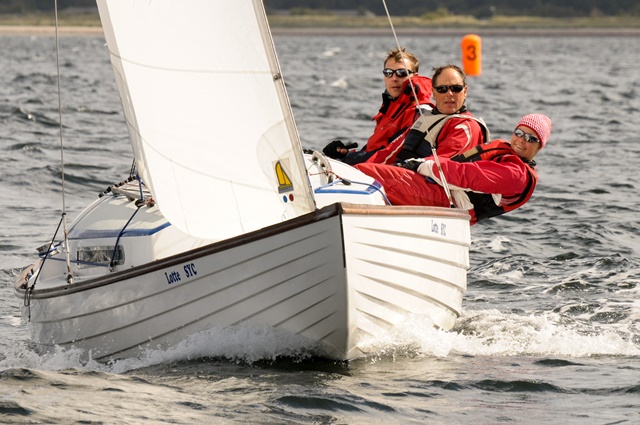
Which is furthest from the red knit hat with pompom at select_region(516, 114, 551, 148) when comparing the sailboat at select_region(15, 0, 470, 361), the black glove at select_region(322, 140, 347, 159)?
the black glove at select_region(322, 140, 347, 159)

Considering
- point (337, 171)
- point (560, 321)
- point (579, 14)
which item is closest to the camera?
point (337, 171)

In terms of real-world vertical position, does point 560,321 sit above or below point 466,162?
below

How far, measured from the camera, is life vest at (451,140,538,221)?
7.70 metres

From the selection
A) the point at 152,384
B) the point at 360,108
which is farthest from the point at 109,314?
the point at 360,108

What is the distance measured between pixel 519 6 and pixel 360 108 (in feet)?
326

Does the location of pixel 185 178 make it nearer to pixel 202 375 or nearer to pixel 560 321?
pixel 202 375

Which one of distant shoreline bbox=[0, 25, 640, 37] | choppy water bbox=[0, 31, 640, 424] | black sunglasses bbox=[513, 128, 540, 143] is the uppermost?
distant shoreline bbox=[0, 25, 640, 37]

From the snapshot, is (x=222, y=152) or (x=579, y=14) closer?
(x=222, y=152)

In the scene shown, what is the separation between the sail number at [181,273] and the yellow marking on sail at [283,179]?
0.63 meters

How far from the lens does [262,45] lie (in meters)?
6.48

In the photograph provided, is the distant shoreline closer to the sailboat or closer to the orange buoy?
the orange buoy

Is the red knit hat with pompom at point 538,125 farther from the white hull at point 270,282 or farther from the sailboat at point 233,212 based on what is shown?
the sailboat at point 233,212

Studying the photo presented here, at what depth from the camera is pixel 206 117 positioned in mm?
6652

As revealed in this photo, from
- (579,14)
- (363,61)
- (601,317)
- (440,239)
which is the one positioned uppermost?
(579,14)
